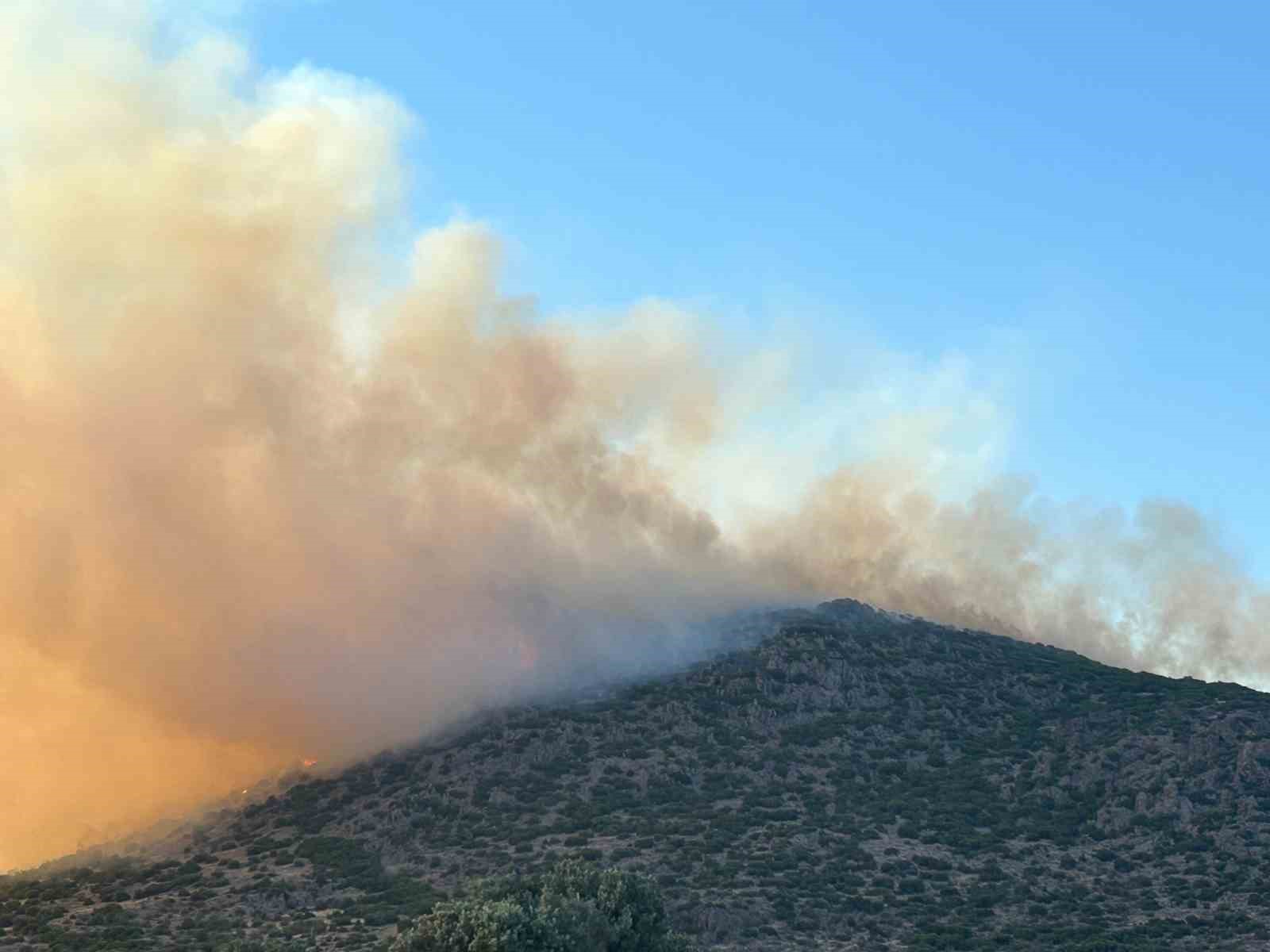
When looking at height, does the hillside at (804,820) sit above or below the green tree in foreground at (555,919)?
above

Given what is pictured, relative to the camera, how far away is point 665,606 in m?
149

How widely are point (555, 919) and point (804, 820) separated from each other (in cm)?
4266

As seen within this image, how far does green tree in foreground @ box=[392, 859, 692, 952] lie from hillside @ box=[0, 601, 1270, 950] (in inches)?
551

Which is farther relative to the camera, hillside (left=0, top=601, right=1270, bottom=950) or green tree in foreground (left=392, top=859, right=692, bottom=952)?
hillside (left=0, top=601, right=1270, bottom=950)

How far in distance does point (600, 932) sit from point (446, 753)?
180ft

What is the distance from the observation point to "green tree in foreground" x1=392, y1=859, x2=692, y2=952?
66875mm

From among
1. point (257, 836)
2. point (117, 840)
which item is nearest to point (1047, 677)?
point (257, 836)

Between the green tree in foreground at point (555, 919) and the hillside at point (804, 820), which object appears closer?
the green tree in foreground at point (555, 919)

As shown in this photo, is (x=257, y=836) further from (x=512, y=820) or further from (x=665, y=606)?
(x=665, y=606)

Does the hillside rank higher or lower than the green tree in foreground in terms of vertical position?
higher

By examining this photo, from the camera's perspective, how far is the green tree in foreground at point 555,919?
66.9 meters

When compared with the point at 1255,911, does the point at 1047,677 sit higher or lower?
higher

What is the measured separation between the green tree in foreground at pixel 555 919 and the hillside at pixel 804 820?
14.0 metres

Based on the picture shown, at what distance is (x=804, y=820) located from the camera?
107250mm
